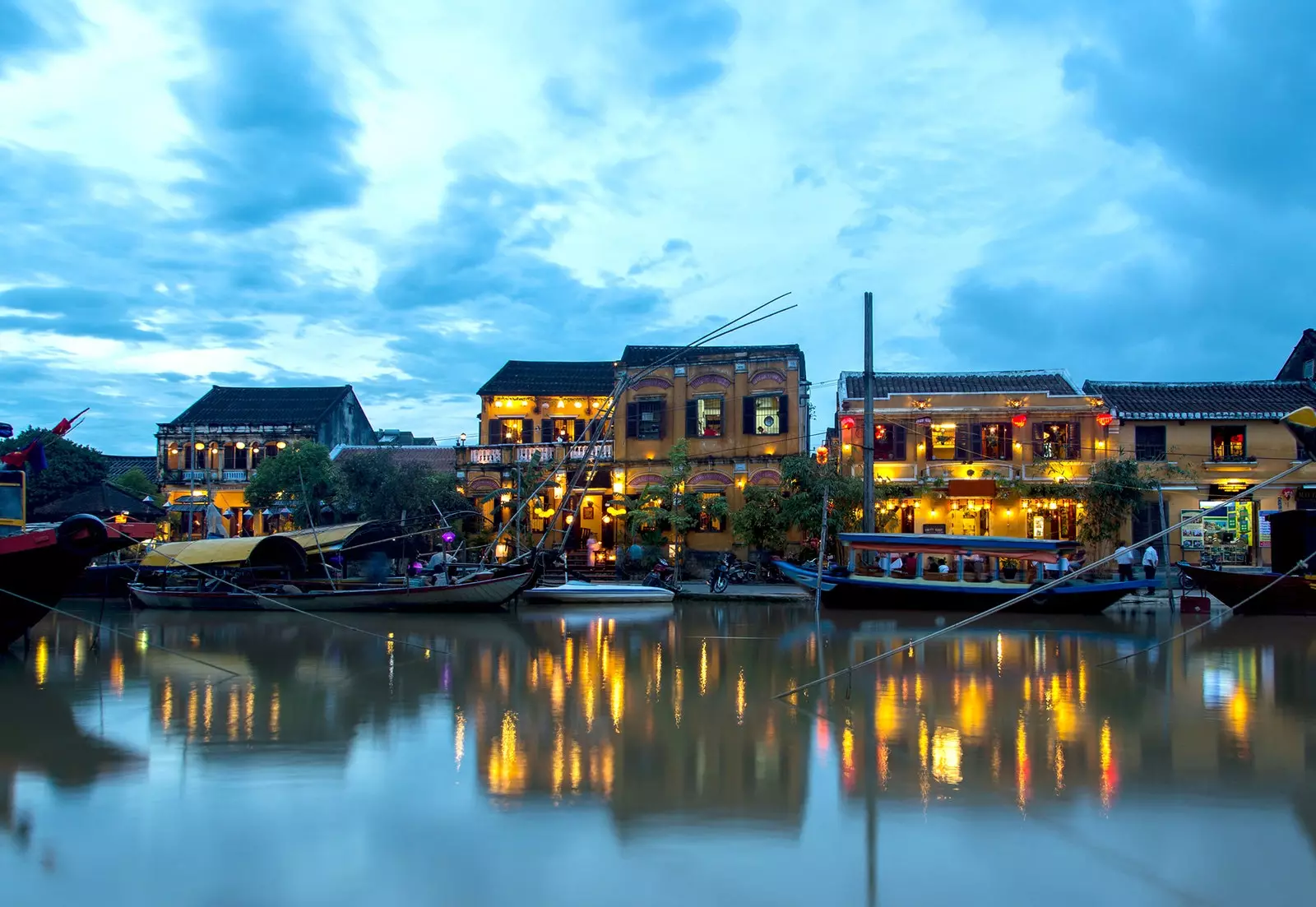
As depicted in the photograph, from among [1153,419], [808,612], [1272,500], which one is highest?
[1153,419]

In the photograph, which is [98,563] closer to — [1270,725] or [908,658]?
[908,658]

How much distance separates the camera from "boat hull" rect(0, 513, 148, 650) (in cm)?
1425

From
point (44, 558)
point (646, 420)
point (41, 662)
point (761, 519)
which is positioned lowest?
point (41, 662)

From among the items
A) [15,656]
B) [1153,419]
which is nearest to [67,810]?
[15,656]

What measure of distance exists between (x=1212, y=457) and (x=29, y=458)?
106 ft

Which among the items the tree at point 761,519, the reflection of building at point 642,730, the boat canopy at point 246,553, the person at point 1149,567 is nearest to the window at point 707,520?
the tree at point 761,519

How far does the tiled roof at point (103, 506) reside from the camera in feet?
99.1

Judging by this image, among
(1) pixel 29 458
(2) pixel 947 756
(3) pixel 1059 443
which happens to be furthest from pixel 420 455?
(2) pixel 947 756

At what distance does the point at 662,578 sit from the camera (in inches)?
1032

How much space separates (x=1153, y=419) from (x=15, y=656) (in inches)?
1214

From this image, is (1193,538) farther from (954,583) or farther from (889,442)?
(954,583)

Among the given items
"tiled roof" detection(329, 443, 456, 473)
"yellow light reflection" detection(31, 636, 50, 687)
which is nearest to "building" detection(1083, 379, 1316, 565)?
"tiled roof" detection(329, 443, 456, 473)

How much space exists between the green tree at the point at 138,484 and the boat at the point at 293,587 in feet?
58.1

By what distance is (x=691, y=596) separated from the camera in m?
25.0
